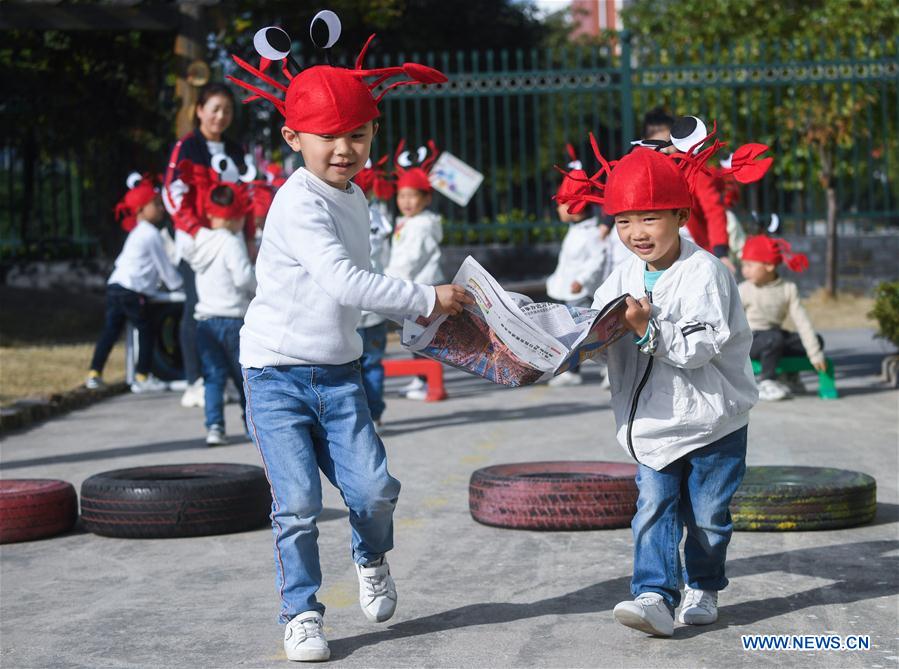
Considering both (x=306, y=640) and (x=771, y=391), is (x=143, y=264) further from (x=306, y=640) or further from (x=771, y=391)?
(x=306, y=640)

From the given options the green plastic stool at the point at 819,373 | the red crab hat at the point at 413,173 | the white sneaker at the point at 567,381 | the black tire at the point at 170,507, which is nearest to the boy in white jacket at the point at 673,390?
the black tire at the point at 170,507

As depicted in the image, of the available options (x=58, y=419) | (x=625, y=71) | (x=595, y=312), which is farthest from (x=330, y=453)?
(x=625, y=71)

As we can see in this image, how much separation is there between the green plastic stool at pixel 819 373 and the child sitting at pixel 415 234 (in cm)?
271

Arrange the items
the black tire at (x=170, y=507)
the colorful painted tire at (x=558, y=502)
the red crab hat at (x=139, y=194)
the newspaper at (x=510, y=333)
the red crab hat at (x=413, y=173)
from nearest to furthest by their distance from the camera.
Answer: the newspaper at (x=510, y=333) → the colorful painted tire at (x=558, y=502) → the black tire at (x=170, y=507) → the red crab hat at (x=413, y=173) → the red crab hat at (x=139, y=194)

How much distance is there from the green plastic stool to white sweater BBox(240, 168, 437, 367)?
700 cm

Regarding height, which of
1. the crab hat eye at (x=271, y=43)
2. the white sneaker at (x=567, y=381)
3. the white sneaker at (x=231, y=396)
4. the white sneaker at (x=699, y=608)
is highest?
the crab hat eye at (x=271, y=43)

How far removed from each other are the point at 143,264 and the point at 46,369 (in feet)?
5.66

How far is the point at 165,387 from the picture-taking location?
1261 cm

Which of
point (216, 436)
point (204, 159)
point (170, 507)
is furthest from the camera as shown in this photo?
point (204, 159)

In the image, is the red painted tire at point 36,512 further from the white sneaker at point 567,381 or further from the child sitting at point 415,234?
the white sneaker at point 567,381

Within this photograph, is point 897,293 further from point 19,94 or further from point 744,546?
point 19,94

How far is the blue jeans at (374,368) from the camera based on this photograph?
361 inches

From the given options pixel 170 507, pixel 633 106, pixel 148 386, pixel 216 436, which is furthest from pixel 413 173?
pixel 633 106

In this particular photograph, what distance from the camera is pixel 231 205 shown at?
8.87 meters
